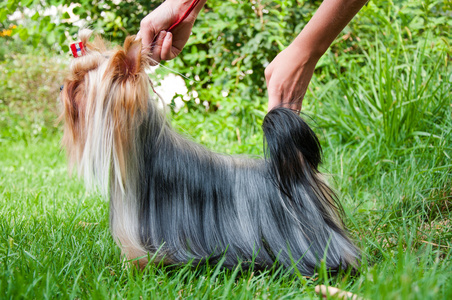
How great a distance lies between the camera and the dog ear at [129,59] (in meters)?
1.58

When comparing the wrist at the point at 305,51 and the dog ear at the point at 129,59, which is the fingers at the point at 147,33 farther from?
the wrist at the point at 305,51

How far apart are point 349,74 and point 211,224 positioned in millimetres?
2519

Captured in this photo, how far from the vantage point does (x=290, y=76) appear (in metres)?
1.80

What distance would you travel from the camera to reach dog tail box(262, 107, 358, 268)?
1657 mm

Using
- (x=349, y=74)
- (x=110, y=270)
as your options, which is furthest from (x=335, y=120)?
(x=110, y=270)

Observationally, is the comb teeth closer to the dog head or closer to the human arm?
the dog head

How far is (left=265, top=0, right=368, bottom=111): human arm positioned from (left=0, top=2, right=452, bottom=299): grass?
183 mm

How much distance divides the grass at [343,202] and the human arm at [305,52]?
0.18m

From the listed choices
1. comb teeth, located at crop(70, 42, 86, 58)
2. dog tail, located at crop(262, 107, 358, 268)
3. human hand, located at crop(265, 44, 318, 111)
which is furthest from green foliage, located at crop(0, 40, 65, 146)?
dog tail, located at crop(262, 107, 358, 268)

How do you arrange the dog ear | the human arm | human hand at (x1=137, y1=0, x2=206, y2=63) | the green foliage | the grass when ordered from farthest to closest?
the green foliage → human hand at (x1=137, y1=0, x2=206, y2=63) → the human arm → the dog ear → the grass

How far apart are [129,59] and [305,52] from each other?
2.45 ft

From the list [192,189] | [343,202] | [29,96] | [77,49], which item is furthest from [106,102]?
[29,96]

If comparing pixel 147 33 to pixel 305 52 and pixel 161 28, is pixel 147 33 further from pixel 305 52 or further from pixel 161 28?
pixel 305 52

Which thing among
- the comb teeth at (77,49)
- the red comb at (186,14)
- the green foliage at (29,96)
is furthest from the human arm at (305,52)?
the green foliage at (29,96)
